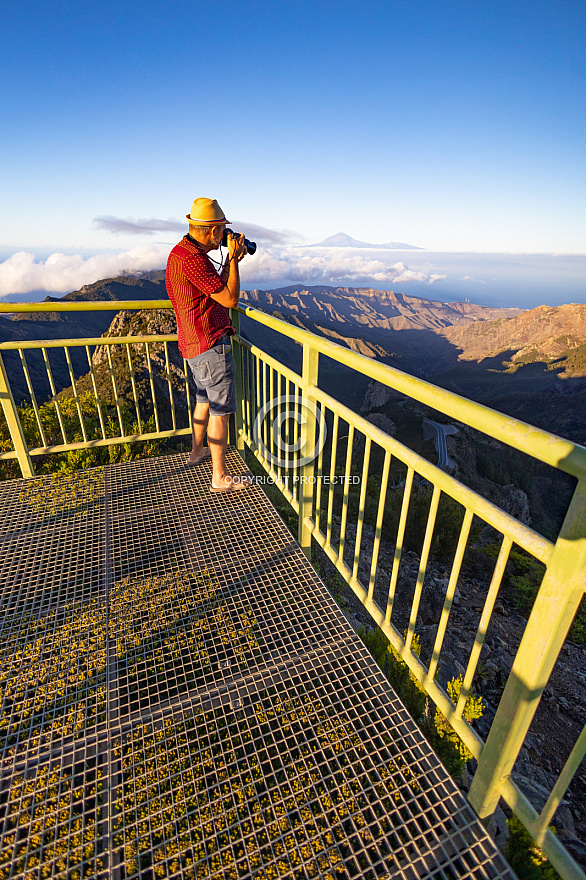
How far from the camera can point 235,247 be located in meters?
2.73

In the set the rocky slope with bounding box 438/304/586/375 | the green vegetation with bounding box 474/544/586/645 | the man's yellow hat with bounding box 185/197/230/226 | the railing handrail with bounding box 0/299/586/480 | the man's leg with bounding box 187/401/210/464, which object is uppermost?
the man's yellow hat with bounding box 185/197/230/226

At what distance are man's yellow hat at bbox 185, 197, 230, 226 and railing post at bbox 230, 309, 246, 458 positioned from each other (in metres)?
0.92

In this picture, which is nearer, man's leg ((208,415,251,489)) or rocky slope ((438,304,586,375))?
man's leg ((208,415,251,489))

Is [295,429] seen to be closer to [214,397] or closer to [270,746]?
[214,397]

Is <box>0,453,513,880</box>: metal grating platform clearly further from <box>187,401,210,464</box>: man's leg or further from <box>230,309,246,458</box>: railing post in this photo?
<box>230,309,246,458</box>: railing post

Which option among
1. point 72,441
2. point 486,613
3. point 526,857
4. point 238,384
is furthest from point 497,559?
point 72,441

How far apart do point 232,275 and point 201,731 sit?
2.51 metres

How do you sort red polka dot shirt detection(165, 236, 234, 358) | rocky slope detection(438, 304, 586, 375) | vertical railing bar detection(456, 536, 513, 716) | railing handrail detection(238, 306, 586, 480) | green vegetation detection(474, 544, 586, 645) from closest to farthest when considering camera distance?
railing handrail detection(238, 306, 586, 480), vertical railing bar detection(456, 536, 513, 716), red polka dot shirt detection(165, 236, 234, 358), green vegetation detection(474, 544, 586, 645), rocky slope detection(438, 304, 586, 375)

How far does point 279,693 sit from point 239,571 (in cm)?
81

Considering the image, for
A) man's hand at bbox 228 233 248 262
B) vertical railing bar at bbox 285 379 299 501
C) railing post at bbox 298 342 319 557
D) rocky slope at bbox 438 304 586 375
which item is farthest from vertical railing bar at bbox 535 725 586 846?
rocky slope at bbox 438 304 586 375

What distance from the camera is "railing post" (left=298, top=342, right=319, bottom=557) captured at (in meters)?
2.47

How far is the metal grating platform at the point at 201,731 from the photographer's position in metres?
1.42

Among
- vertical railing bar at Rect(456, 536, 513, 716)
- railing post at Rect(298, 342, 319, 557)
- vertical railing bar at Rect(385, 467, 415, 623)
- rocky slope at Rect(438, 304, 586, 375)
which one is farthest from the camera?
rocky slope at Rect(438, 304, 586, 375)

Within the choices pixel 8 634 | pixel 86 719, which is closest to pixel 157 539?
pixel 8 634
